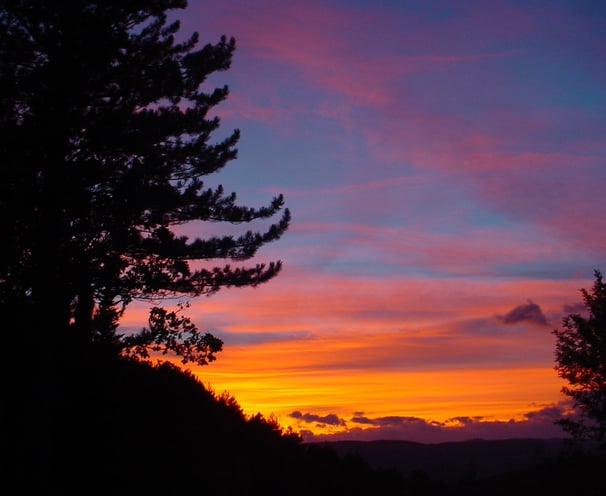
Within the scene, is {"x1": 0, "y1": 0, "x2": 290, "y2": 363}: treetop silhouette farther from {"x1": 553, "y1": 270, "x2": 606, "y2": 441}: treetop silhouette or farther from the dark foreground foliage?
{"x1": 553, "y1": 270, "x2": 606, "y2": 441}: treetop silhouette

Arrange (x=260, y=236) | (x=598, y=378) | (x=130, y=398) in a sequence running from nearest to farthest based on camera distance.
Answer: (x=130, y=398)
(x=260, y=236)
(x=598, y=378)

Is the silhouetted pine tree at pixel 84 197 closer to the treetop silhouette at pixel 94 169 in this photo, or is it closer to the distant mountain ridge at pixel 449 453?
the treetop silhouette at pixel 94 169

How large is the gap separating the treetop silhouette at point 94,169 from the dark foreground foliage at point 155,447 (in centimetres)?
124

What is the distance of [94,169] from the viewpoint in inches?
617

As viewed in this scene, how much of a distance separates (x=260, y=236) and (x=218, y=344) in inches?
127

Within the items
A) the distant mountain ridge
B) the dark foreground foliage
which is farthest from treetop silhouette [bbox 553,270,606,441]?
the distant mountain ridge

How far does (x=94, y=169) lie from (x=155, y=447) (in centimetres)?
615

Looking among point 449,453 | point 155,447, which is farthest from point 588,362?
point 449,453

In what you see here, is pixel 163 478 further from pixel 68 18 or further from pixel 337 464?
pixel 68 18

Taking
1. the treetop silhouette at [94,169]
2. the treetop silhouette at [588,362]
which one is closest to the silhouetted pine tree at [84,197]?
the treetop silhouette at [94,169]

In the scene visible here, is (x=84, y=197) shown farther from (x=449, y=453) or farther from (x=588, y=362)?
(x=449, y=453)

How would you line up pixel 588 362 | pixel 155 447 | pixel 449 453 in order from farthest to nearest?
1. pixel 449 453
2. pixel 588 362
3. pixel 155 447

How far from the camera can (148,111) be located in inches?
650

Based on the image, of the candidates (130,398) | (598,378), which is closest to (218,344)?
(130,398)
